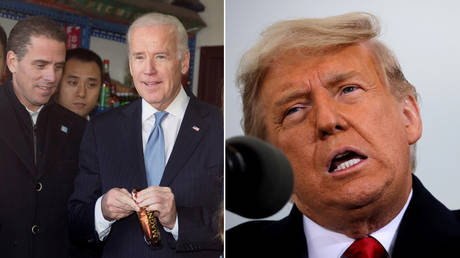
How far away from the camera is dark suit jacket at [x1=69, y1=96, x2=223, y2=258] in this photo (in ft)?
6.06

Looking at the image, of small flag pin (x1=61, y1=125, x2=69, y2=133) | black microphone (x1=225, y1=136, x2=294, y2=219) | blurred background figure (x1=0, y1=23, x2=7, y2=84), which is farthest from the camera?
small flag pin (x1=61, y1=125, x2=69, y2=133)

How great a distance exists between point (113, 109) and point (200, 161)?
1.24 ft

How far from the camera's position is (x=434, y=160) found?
1920 millimetres

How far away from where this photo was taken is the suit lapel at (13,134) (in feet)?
5.73

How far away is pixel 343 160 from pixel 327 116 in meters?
0.17

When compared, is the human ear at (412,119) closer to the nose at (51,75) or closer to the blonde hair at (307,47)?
the blonde hair at (307,47)

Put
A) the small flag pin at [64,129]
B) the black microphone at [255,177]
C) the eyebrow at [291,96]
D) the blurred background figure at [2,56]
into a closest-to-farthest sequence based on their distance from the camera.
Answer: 1. the black microphone at [255,177]
2. the blurred background figure at [2,56]
3. the small flag pin at [64,129]
4. the eyebrow at [291,96]

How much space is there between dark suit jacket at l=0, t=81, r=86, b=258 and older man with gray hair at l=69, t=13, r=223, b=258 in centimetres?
5

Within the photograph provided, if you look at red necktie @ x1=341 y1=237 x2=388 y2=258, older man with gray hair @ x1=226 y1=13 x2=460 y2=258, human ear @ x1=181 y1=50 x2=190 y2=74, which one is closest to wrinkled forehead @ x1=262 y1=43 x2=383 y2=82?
older man with gray hair @ x1=226 y1=13 x2=460 y2=258

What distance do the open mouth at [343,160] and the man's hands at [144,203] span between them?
1.96 ft

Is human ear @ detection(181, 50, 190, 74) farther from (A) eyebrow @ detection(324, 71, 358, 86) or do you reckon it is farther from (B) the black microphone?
(B) the black microphone

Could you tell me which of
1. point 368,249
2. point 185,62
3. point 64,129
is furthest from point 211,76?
point 368,249

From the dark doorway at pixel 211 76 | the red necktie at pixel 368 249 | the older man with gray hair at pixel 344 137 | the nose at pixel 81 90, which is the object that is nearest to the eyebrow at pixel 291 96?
the older man with gray hair at pixel 344 137

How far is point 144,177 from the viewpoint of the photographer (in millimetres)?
1898
